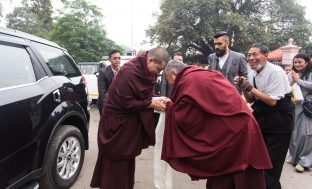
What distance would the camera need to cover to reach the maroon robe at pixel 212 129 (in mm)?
2131

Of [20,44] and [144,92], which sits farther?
[20,44]

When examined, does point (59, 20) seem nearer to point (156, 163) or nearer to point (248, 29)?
point (248, 29)

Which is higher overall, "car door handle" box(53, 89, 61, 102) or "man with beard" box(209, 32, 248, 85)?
"man with beard" box(209, 32, 248, 85)

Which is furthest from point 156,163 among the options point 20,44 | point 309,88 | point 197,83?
point 309,88

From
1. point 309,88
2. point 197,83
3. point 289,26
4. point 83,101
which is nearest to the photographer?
point 197,83

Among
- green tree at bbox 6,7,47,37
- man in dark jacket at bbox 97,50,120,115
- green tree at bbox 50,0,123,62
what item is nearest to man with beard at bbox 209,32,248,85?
man in dark jacket at bbox 97,50,120,115

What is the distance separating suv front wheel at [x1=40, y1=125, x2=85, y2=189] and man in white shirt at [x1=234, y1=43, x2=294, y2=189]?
6.92 ft

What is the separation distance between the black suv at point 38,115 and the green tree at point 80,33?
18600mm

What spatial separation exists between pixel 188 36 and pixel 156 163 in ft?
75.4

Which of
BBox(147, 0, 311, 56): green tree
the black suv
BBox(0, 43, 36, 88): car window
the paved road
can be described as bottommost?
the paved road

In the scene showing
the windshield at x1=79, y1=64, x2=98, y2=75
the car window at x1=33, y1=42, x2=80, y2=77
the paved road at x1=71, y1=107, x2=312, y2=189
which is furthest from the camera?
the windshield at x1=79, y1=64, x2=98, y2=75

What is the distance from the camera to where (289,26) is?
96.3 ft

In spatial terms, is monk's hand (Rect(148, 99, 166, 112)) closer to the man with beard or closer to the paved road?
the paved road

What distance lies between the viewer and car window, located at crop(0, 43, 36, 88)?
2.68 metres
